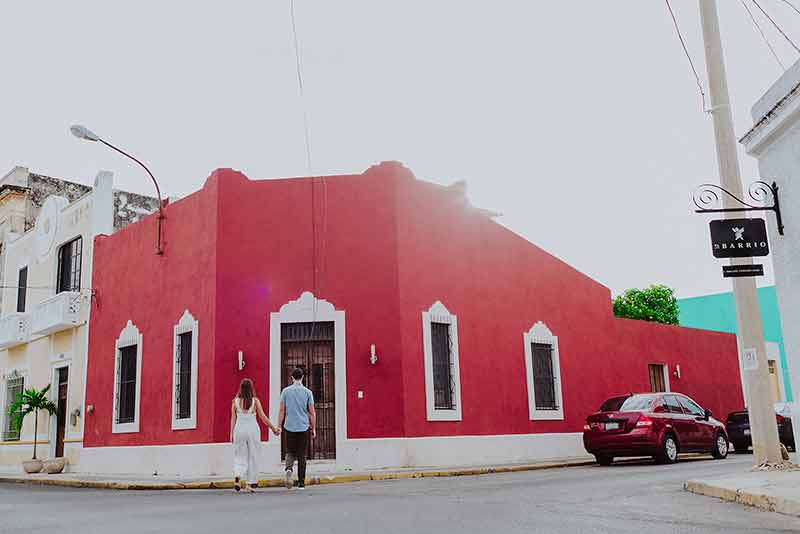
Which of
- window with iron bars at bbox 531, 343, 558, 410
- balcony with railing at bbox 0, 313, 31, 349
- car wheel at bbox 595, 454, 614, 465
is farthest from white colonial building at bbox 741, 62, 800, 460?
balcony with railing at bbox 0, 313, 31, 349

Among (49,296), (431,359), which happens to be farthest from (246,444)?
(49,296)

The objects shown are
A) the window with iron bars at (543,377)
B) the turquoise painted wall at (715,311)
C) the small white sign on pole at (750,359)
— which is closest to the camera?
the small white sign on pole at (750,359)

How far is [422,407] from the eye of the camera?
15930mm

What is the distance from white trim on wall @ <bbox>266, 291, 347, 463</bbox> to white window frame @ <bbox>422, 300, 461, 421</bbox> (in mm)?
1764

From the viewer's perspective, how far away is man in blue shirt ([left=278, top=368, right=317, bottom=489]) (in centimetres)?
1145

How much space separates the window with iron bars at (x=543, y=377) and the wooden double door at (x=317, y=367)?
18.0 ft

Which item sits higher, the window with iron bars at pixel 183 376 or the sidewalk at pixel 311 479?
the window with iron bars at pixel 183 376

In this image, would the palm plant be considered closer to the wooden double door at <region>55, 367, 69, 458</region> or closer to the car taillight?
the wooden double door at <region>55, 367, 69, 458</region>

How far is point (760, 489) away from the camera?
7844 millimetres

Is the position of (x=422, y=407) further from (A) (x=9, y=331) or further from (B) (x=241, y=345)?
(A) (x=9, y=331)

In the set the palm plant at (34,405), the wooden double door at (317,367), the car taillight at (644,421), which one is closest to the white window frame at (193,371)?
the wooden double door at (317,367)

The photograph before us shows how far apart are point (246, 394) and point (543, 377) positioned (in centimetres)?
974

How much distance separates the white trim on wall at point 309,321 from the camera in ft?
50.9

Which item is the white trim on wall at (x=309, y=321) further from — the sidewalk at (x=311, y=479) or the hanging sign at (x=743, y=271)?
the hanging sign at (x=743, y=271)
